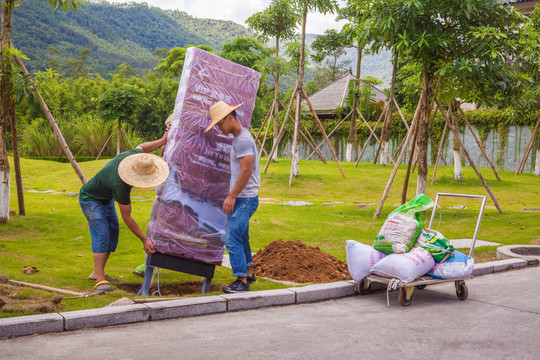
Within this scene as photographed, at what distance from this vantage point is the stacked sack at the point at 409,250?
238 inches

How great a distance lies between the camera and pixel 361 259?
614cm

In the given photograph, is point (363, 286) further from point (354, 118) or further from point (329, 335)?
point (354, 118)

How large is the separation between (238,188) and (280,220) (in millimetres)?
5903

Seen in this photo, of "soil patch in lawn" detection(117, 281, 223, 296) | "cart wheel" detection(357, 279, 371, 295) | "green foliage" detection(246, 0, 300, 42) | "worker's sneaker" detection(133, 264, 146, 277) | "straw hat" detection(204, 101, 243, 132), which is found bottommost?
"soil patch in lawn" detection(117, 281, 223, 296)

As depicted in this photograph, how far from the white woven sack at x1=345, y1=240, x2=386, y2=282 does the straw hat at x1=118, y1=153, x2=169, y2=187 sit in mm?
2210

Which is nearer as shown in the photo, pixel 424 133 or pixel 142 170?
pixel 142 170

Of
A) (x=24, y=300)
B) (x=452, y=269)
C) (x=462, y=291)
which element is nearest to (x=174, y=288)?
(x=24, y=300)

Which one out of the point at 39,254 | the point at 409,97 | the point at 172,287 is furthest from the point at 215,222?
the point at 409,97

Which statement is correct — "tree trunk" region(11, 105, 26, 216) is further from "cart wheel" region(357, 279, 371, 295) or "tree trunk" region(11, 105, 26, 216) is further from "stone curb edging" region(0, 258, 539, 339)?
"cart wheel" region(357, 279, 371, 295)

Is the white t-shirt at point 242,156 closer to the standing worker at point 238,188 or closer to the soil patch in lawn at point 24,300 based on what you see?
the standing worker at point 238,188

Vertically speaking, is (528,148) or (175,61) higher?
(175,61)

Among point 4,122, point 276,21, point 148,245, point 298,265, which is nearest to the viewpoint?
point 148,245

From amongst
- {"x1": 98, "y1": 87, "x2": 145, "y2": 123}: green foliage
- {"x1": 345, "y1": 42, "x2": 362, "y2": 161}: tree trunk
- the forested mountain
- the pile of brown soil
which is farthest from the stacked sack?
the forested mountain

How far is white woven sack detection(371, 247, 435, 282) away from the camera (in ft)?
18.9
